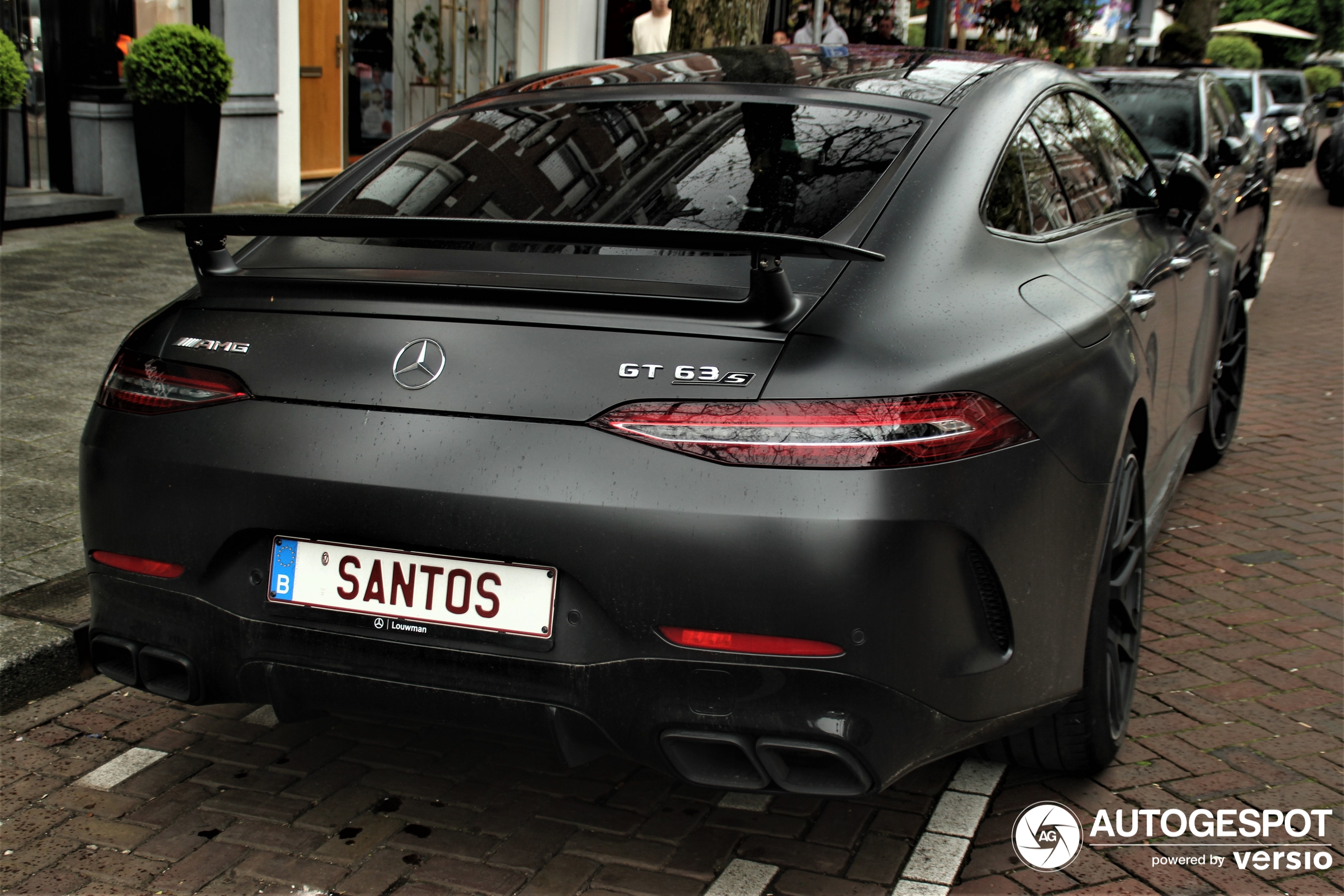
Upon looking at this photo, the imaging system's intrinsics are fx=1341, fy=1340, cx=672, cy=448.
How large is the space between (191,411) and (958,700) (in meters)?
1.50

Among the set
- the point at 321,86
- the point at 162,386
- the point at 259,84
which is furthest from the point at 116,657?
the point at 321,86

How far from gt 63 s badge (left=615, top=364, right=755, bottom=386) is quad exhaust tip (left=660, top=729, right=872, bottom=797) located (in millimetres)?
592

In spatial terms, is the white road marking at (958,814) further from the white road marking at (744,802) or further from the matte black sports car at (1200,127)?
the matte black sports car at (1200,127)

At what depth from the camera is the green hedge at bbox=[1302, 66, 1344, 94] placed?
4875cm

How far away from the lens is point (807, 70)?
10.8ft

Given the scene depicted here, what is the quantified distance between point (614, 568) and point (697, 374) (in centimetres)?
35

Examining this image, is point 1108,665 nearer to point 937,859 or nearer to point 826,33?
point 937,859

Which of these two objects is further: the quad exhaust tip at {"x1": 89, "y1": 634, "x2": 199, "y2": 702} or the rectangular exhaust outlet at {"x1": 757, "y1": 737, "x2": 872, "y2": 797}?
the quad exhaust tip at {"x1": 89, "y1": 634, "x2": 199, "y2": 702}

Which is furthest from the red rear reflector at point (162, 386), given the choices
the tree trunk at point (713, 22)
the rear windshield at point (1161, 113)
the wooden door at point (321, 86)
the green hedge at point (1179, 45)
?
the green hedge at point (1179, 45)

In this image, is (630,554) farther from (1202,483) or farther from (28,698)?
(1202,483)

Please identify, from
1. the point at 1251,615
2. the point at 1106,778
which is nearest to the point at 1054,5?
the point at 1251,615

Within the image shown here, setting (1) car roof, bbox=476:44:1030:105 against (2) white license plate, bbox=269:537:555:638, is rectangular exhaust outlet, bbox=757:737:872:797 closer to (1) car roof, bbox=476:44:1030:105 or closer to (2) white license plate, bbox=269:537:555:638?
(2) white license plate, bbox=269:537:555:638

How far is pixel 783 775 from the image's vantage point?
229 centimetres

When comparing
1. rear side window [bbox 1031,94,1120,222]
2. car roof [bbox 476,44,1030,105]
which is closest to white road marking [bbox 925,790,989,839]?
rear side window [bbox 1031,94,1120,222]
